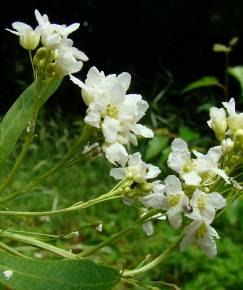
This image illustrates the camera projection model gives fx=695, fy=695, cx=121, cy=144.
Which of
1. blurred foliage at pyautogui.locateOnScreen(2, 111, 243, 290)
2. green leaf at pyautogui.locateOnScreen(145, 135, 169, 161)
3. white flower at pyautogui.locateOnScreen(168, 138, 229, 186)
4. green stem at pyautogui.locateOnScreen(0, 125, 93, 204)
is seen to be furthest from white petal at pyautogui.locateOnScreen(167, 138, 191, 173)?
green leaf at pyautogui.locateOnScreen(145, 135, 169, 161)

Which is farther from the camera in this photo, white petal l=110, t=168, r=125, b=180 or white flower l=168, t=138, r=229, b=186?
white petal l=110, t=168, r=125, b=180

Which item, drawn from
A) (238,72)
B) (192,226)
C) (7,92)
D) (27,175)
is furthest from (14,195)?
(7,92)

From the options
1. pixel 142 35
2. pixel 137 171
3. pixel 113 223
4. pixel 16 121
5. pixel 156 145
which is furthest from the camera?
pixel 142 35

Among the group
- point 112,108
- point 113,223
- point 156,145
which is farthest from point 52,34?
point 113,223

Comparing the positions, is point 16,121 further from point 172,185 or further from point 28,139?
point 172,185

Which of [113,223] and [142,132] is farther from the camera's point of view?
Answer: [113,223]

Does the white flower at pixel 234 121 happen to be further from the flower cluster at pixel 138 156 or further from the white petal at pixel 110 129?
the white petal at pixel 110 129

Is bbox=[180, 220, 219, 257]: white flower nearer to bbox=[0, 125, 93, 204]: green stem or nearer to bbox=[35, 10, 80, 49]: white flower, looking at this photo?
bbox=[0, 125, 93, 204]: green stem
